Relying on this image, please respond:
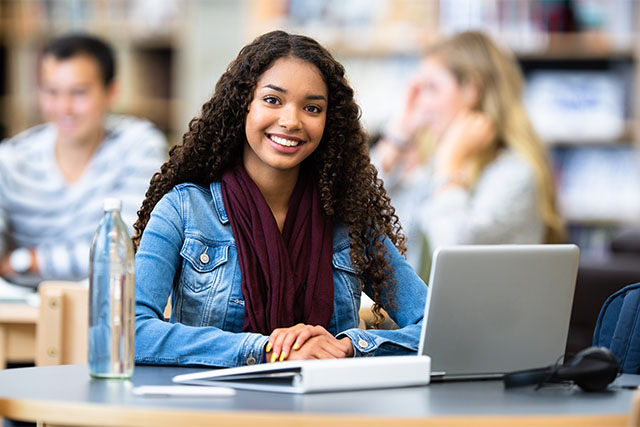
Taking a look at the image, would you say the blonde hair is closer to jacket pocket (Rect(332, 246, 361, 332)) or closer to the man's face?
the man's face

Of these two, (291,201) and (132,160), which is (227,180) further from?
(132,160)

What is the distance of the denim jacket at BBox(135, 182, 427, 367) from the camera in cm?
155

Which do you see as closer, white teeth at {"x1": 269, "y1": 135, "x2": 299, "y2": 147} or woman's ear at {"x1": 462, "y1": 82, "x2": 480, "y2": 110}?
white teeth at {"x1": 269, "y1": 135, "x2": 299, "y2": 147}

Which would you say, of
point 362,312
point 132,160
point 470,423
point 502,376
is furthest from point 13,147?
point 470,423

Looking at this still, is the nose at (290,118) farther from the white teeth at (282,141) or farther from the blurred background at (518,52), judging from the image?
the blurred background at (518,52)

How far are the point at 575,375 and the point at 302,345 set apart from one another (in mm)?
413

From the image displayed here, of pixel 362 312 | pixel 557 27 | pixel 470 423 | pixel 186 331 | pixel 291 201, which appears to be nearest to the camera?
pixel 470 423

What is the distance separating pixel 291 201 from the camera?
6.04ft

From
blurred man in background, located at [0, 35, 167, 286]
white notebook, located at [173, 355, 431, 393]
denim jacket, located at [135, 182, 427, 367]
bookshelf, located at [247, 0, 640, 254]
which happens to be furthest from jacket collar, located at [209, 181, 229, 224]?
bookshelf, located at [247, 0, 640, 254]

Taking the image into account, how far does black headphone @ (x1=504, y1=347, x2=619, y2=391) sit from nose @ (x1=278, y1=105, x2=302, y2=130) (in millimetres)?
595

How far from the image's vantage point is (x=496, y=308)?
1.42m

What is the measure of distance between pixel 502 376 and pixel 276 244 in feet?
1.56

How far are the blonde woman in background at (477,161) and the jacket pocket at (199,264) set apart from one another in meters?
1.58

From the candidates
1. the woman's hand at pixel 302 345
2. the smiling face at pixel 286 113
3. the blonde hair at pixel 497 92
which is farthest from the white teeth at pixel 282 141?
the blonde hair at pixel 497 92
